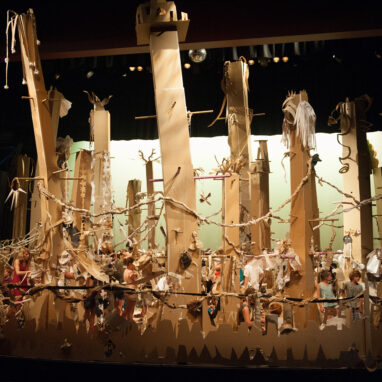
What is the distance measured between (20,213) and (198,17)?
5.22m

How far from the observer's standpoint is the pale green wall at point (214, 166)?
949 cm

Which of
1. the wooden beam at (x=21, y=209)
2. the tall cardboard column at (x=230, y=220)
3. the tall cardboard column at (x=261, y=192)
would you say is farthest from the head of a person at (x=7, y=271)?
the wooden beam at (x=21, y=209)

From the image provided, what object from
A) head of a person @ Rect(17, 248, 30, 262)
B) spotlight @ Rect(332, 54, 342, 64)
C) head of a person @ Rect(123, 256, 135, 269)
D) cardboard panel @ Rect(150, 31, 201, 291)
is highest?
spotlight @ Rect(332, 54, 342, 64)

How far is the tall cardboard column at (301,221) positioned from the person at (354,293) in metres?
0.30

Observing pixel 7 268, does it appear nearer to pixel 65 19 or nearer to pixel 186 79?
pixel 65 19

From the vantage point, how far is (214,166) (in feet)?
32.7

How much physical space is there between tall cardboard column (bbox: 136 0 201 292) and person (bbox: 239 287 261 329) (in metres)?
0.41

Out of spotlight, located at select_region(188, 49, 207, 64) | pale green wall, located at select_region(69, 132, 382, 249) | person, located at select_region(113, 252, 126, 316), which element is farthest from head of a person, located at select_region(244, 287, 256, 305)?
pale green wall, located at select_region(69, 132, 382, 249)

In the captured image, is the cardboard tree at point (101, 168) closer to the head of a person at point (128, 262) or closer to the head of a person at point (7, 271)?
the head of a person at point (128, 262)

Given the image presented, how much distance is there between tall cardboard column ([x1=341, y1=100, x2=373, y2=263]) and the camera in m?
5.28

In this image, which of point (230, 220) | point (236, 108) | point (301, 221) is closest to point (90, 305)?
point (230, 220)

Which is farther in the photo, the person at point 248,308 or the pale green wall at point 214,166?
the pale green wall at point 214,166

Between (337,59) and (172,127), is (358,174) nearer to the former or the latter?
(172,127)

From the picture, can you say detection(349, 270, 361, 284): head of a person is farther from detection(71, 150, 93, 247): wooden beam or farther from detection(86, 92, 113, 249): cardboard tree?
detection(71, 150, 93, 247): wooden beam
